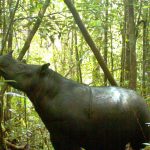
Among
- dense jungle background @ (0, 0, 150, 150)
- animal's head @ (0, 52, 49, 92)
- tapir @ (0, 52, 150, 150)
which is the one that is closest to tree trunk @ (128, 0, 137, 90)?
dense jungle background @ (0, 0, 150, 150)

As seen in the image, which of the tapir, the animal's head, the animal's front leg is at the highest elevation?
the animal's head

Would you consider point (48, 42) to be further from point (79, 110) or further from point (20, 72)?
point (79, 110)

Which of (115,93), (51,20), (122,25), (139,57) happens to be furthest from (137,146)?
(139,57)

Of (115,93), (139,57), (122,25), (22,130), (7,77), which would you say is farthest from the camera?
(139,57)

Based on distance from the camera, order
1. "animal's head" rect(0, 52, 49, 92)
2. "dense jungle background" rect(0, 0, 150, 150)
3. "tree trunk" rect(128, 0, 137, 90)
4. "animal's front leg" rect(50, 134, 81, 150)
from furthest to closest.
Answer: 1. "tree trunk" rect(128, 0, 137, 90)
2. "dense jungle background" rect(0, 0, 150, 150)
3. "animal's front leg" rect(50, 134, 81, 150)
4. "animal's head" rect(0, 52, 49, 92)

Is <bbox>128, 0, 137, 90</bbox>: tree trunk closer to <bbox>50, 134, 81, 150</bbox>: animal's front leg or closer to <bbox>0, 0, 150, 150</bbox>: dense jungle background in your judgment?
<bbox>0, 0, 150, 150</bbox>: dense jungle background

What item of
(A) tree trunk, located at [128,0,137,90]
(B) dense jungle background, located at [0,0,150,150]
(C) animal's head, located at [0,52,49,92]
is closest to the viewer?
(C) animal's head, located at [0,52,49,92]

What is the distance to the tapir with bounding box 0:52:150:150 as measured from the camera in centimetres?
558

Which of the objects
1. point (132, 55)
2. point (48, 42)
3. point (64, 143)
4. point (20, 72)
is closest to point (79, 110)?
point (64, 143)

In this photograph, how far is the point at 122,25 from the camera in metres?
10.4

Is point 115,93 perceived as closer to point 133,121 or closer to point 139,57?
point 133,121

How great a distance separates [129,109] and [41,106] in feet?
4.55

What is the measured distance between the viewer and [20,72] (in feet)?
18.4

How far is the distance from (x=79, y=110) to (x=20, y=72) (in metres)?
1.07
